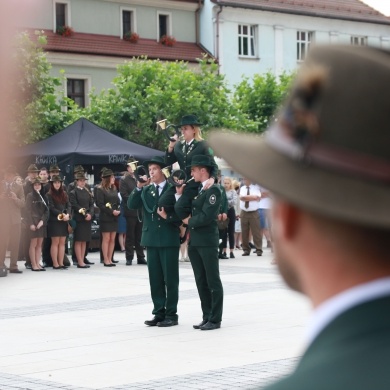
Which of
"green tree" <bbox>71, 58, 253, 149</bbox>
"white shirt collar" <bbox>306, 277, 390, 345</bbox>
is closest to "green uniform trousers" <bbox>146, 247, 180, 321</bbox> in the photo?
"white shirt collar" <bbox>306, 277, 390, 345</bbox>

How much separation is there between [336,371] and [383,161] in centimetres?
26

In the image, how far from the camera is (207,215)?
37.5ft

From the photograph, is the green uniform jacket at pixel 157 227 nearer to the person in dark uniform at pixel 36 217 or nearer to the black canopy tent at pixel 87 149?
the person in dark uniform at pixel 36 217

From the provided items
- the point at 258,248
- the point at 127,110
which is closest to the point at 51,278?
the point at 258,248

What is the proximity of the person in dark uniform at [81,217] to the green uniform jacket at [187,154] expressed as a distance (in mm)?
8953

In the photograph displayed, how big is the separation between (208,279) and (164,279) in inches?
29.0

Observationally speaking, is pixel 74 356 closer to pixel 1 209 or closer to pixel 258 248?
pixel 1 209

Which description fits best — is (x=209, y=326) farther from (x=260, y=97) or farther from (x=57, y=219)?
(x=260, y=97)

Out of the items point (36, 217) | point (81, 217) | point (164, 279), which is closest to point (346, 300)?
point (164, 279)

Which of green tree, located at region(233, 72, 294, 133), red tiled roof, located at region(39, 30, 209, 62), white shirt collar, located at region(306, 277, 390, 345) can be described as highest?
red tiled roof, located at region(39, 30, 209, 62)

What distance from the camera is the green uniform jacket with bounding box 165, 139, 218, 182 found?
11.8 m

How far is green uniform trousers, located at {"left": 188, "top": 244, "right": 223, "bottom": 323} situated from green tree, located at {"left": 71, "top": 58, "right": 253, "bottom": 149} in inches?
839

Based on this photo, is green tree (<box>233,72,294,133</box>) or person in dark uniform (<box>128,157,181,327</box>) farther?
green tree (<box>233,72,294,133</box>)

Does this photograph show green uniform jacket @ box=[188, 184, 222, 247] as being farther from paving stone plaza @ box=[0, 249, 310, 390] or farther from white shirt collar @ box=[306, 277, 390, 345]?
white shirt collar @ box=[306, 277, 390, 345]
